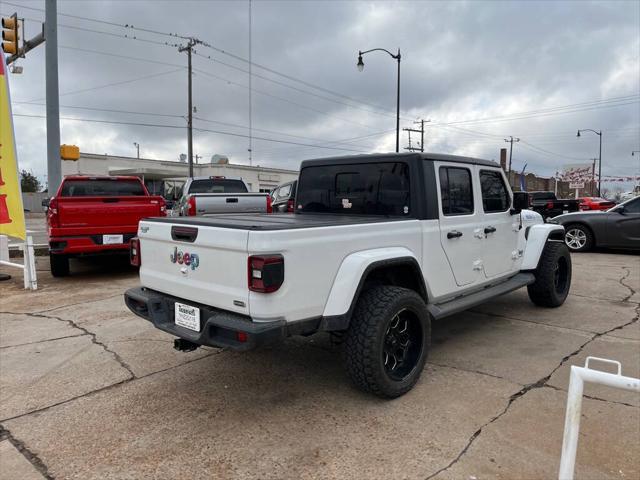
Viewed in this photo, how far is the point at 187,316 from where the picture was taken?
3.31 metres

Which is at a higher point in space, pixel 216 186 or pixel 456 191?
pixel 216 186

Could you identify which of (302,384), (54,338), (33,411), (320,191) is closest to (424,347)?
(302,384)

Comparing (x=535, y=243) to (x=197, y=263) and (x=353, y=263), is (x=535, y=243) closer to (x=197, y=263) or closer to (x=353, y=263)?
(x=353, y=263)

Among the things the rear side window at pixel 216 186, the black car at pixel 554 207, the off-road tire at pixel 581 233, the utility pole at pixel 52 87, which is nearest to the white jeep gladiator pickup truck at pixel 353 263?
the off-road tire at pixel 581 233

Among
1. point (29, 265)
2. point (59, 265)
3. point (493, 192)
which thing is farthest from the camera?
point (59, 265)

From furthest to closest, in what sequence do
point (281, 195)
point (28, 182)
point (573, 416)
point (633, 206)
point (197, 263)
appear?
point (28, 182), point (281, 195), point (633, 206), point (197, 263), point (573, 416)

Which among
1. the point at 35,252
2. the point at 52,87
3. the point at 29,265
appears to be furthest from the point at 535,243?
the point at 35,252

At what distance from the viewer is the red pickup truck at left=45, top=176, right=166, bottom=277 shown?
7656 millimetres

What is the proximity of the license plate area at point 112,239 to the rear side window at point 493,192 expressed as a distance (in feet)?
19.4

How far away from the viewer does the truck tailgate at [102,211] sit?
7.69 m

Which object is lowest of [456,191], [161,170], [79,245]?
[79,245]

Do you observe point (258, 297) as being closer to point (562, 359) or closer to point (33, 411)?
point (33, 411)

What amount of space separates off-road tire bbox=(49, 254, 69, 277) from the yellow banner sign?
0.91 metres

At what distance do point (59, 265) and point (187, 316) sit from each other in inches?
248
